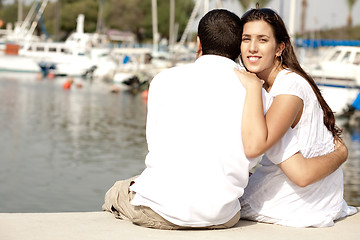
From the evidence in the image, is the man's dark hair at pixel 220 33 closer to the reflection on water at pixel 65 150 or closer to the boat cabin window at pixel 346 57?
the reflection on water at pixel 65 150

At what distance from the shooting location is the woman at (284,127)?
3.41 meters

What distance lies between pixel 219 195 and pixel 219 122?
0.36m

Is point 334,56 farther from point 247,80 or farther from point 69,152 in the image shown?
point 247,80

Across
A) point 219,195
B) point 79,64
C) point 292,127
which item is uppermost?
point 292,127

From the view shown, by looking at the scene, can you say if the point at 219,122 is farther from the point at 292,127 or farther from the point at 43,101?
the point at 43,101

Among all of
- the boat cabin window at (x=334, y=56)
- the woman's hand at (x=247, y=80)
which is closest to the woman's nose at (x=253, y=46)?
Result: the woman's hand at (x=247, y=80)

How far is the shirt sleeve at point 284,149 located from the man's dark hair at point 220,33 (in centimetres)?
52

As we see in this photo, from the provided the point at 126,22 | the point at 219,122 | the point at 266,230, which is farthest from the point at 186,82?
the point at 126,22

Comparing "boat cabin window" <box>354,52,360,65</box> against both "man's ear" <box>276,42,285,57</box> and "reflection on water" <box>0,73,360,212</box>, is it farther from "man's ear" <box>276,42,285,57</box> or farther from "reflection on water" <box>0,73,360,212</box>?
"man's ear" <box>276,42,285,57</box>

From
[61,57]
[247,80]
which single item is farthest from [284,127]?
[61,57]

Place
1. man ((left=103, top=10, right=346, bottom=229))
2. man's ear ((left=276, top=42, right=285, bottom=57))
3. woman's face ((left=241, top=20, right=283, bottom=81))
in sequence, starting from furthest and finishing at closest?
man's ear ((left=276, top=42, right=285, bottom=57)) → woman's face ((left=241, top=20, right=283, bottom=81)) → man ((left=103, top=10, right=346, bottom=229))

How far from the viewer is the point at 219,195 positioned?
3275mm

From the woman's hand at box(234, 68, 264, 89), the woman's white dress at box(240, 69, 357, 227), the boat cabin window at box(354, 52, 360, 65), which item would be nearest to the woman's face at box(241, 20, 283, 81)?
the woman's white dress at box(240, 69, 357, 227)

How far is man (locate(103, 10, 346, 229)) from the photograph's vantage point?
3.24m
